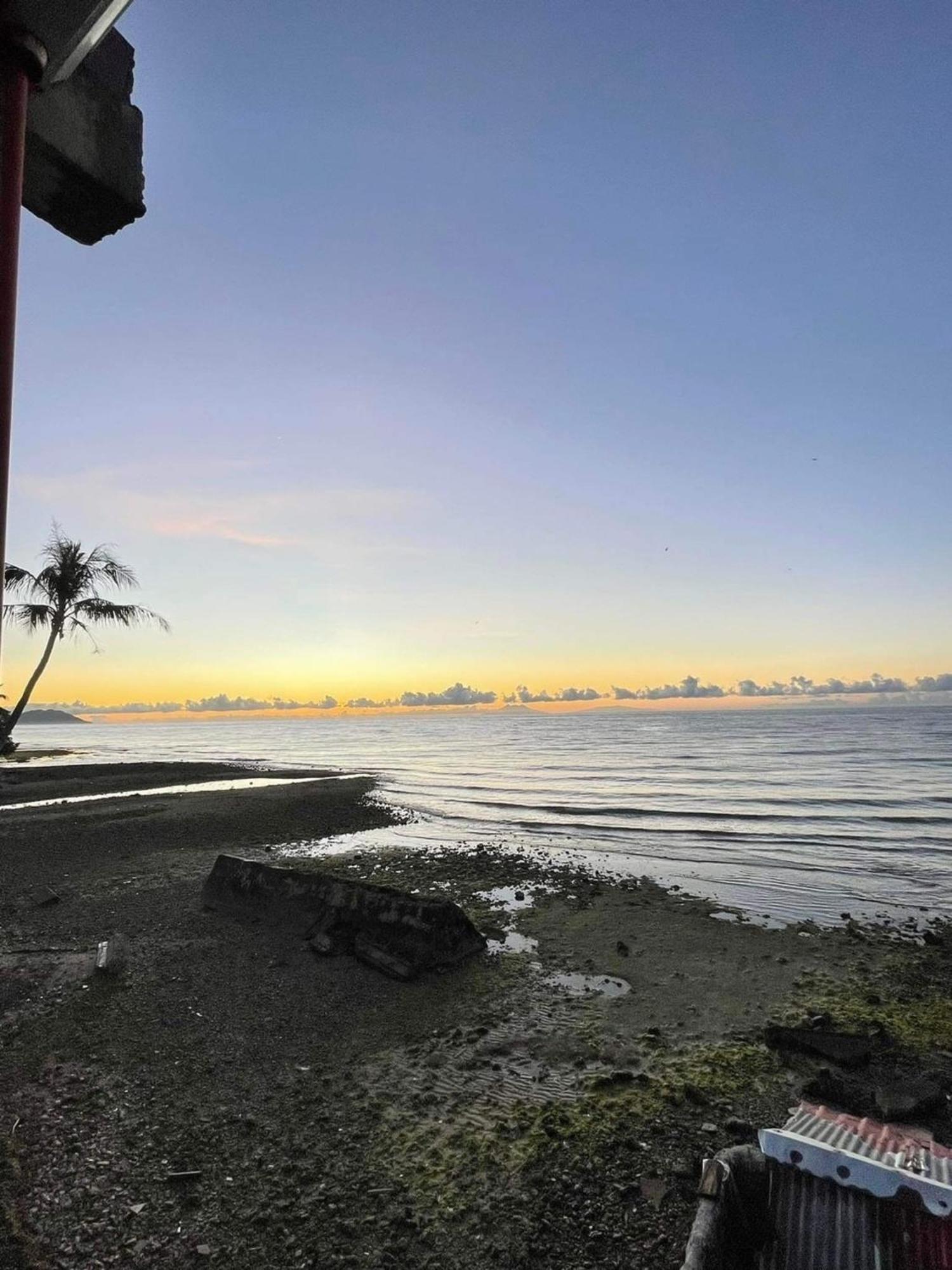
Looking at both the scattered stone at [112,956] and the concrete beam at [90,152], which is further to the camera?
the scattered stone at [112,956]

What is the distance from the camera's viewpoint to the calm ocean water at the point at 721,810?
577 inches

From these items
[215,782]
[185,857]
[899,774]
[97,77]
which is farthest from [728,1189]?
[899,774]

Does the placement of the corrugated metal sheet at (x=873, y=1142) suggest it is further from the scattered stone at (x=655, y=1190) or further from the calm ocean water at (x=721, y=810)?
the calm ocean water at (x=721, y=810)

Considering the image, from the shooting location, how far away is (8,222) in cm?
112

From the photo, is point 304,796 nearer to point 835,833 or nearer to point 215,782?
point 215,782

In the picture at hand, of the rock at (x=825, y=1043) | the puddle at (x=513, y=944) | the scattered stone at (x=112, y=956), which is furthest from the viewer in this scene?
the puddle at (x=513, y=944)

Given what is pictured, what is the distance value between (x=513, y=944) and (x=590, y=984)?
5.24 feet

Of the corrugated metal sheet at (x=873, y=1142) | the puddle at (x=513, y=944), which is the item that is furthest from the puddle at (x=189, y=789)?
the corrugated metal sheet at (x=873, y=1142)

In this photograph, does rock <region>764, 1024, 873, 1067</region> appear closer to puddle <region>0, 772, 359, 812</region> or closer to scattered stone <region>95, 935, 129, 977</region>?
scattered stone <region>95, 935, 129, 977</region>

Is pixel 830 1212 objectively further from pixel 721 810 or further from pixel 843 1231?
pixel 721 810

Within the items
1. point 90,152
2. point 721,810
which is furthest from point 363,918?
point 721,810

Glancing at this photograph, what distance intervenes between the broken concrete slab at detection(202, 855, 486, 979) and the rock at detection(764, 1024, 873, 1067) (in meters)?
3.55

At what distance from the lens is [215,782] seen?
31859 mm

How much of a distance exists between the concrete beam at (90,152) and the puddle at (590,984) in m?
8.32
